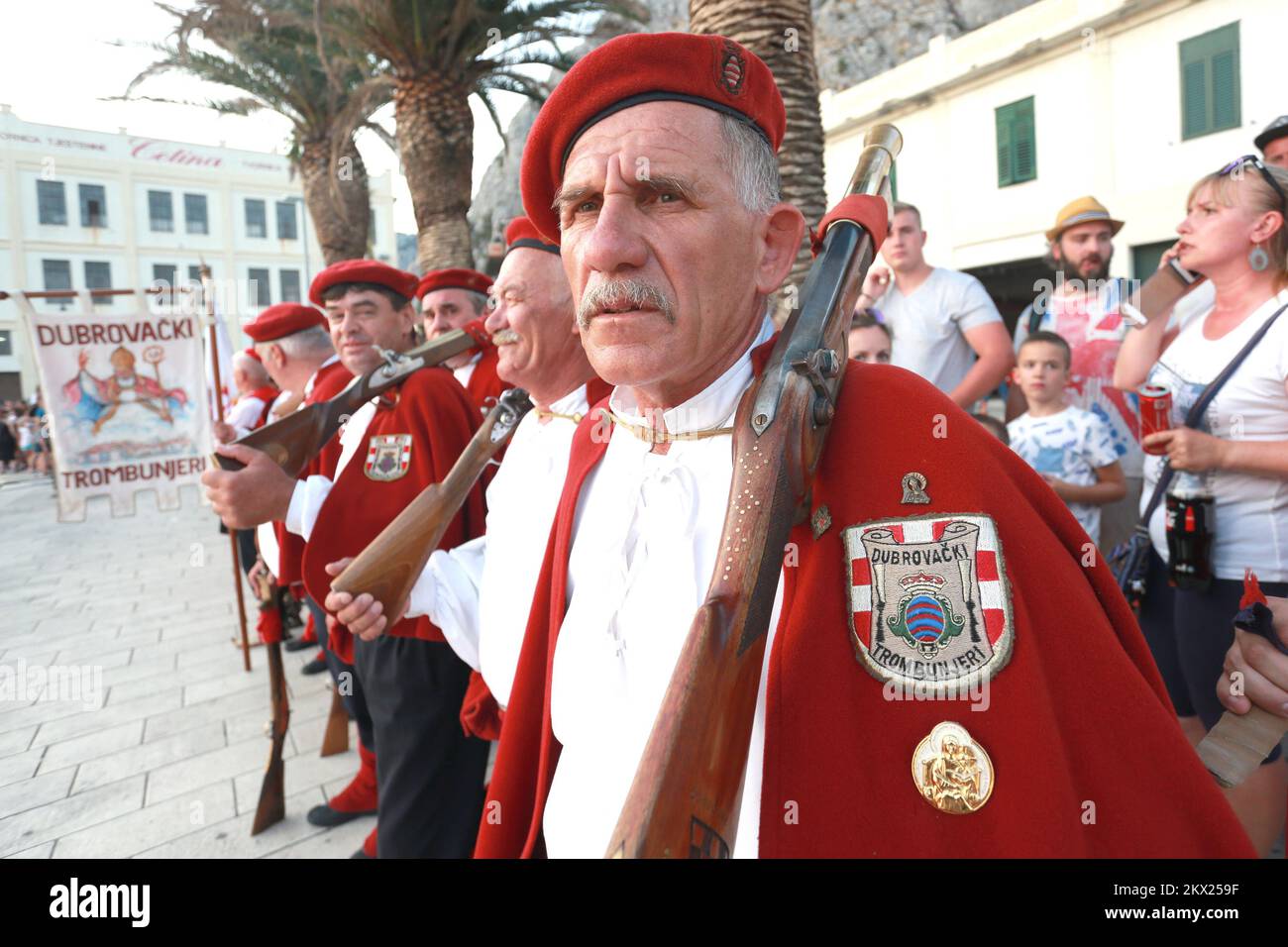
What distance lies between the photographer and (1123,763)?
102cm

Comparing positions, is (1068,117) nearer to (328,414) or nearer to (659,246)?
(328,414)

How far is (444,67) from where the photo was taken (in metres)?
9.41

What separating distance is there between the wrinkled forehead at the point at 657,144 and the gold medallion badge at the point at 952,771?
3.08 feet

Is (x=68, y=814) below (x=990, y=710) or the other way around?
below

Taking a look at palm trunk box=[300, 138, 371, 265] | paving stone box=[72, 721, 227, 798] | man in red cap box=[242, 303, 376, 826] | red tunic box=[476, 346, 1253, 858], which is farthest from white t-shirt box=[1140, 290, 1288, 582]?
palm trunk box=[300, 138, 371, 265]

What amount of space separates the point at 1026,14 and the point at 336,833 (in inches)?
810

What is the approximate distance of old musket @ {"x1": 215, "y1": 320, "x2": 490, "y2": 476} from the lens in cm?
300

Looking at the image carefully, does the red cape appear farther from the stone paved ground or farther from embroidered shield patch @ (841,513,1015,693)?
the stone paved ground

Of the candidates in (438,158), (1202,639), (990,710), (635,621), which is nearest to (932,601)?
(990,710)

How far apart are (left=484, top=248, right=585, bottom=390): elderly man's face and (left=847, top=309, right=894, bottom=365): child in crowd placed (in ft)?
5.70

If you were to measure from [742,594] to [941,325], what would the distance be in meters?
3.27
